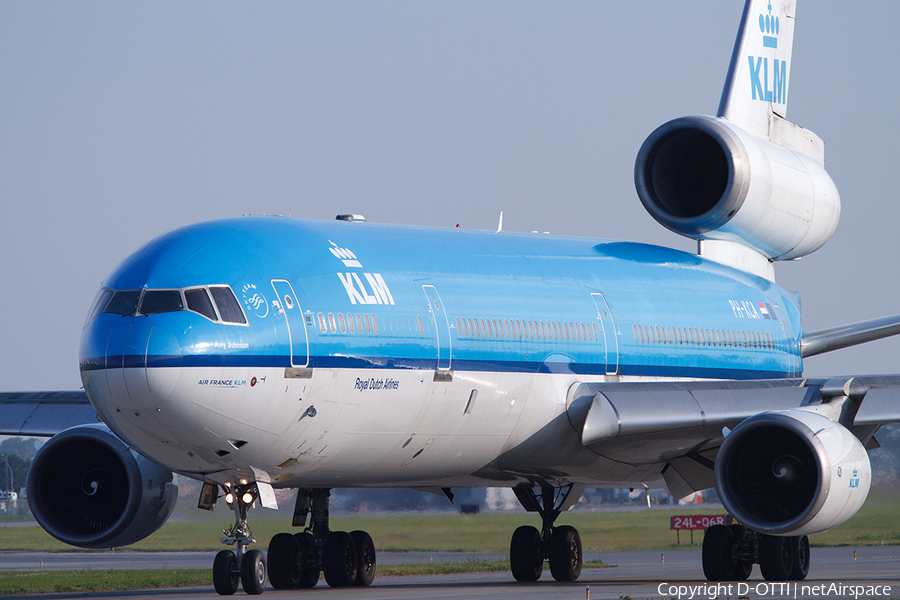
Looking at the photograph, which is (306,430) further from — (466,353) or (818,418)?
(818,418)

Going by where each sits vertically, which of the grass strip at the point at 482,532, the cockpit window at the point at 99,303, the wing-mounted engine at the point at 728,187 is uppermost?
the wing-mounted engine at the point at 728,187

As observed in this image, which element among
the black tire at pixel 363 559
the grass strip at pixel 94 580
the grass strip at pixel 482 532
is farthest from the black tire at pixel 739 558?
the grass strip at pixel 482 532

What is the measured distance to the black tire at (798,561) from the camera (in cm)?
1831

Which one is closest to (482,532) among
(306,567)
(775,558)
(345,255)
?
(306,567)

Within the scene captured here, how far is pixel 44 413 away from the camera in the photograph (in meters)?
18.5

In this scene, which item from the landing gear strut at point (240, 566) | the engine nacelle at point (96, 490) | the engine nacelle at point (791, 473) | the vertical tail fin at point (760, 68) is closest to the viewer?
the landing gear strut at point (240, 566)

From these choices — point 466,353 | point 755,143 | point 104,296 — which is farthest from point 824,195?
point 104,296

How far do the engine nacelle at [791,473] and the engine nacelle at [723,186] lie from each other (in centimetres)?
601

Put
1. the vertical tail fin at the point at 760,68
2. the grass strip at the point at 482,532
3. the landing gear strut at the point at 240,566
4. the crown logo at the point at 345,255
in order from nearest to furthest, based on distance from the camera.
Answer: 1. the landing gear strut at the point at 240,566
2. the crown logo at the point at 345,255
3. the vertical tail fin at the point at 760,68
4. the grass strip at the point at 482,532

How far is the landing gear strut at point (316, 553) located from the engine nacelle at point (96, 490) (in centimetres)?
176

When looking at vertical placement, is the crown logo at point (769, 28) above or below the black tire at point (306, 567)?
above

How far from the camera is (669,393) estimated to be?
56.8ft

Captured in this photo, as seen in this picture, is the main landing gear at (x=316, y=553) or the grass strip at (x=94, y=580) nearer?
→ the main landing gear at (x=316, y=553)

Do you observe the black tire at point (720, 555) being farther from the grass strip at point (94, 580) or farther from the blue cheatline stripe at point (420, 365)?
the grass strip at point (94, 580)
